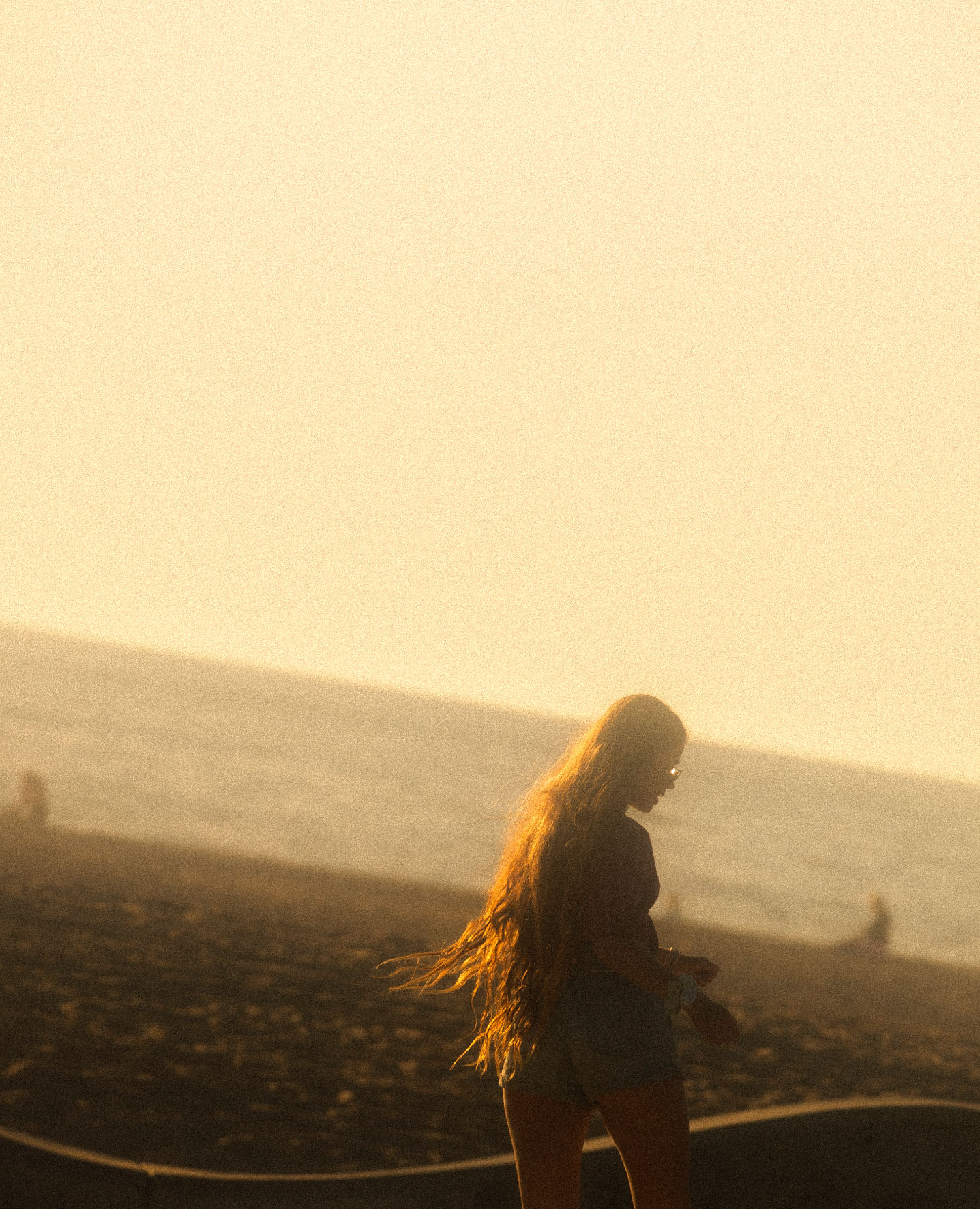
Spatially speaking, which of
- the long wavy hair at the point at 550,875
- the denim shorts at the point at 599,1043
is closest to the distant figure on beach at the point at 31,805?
the long wavy hair at the point at 550,875

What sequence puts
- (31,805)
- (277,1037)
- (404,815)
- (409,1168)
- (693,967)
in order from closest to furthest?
(693,967), (409,1168), (277,1037), (31,805), (404,815)

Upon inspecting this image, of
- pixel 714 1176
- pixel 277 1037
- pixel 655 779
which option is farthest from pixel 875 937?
pixel 655 779

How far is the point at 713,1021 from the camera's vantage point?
10.7 ft

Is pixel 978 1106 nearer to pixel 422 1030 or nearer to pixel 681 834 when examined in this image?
pixel 422 1030

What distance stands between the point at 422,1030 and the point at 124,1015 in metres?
2.21

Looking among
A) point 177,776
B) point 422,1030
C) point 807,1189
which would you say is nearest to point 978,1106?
point 807,1189

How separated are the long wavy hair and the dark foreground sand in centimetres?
360

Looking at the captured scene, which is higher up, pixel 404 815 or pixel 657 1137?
pixel 657 1137

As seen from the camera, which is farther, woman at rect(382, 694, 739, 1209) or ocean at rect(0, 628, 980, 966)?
ocean at rect(0, 628, 980, 966)

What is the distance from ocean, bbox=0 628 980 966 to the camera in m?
49.1

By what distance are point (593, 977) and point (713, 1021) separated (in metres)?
0.32

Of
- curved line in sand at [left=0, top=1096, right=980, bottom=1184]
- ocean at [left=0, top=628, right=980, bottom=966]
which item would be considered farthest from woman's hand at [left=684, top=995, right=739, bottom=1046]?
curved line in sand at [left=0, top=1096, right=980, bottom=1184]

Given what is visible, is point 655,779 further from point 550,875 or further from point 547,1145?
point 547,1145

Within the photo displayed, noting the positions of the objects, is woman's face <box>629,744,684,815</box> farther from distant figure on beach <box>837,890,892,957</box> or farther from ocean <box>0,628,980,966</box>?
distant figure on beach <box>837,890,892,957</box>
